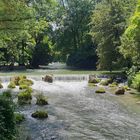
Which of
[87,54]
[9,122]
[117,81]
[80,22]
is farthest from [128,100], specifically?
[80,22]

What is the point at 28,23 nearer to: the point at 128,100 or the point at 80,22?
the point at 128,100

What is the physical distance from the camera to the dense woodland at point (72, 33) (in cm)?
2140

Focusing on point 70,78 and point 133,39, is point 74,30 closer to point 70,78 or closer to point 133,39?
point 70,78

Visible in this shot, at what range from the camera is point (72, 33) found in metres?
70.1

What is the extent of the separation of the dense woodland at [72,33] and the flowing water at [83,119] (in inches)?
173

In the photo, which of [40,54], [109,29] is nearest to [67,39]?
[40,54]

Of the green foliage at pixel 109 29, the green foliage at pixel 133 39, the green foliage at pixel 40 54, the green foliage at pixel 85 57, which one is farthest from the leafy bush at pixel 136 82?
the green foliage at pixel 40 54

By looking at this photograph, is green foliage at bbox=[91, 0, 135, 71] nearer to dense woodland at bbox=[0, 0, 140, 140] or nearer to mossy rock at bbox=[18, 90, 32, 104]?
dense woodland at bbox=[0, 0, 140, 140]

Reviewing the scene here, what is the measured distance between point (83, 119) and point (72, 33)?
52.1 meters

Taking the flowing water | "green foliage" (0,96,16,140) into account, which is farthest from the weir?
"green foliage" (0,96,16,140)

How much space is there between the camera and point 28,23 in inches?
882

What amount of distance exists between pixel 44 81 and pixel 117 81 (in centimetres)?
735

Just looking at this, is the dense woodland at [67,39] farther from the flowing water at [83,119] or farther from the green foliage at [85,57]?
the flowing water at [83,119]

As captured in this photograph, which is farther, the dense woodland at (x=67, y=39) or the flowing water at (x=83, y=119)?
the dense woodland at (x=67, y=39)
